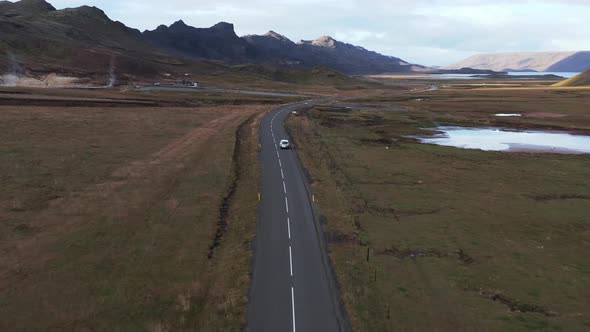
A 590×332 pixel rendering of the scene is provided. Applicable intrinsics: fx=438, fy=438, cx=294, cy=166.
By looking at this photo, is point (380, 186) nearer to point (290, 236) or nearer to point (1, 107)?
point (290, 236)

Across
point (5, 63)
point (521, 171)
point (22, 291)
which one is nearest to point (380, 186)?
point (521, 171)

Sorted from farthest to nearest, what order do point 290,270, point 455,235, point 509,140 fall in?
point 509,140
point 455,235
point 290,270

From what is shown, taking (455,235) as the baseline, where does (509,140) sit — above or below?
above

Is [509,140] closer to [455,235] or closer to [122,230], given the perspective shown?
[455,235]

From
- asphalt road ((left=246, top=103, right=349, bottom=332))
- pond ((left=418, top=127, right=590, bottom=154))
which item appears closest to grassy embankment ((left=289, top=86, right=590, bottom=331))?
asphalt road ((left=246, top=103, right=349, bottom=332))

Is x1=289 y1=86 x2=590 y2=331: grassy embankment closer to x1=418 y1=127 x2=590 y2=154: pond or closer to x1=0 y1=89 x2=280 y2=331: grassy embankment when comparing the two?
x1=418 y1=127 x2=590 y2=154: pond

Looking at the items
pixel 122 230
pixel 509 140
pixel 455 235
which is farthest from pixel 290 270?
pixel 509 140

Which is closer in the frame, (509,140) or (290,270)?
(290,270)
